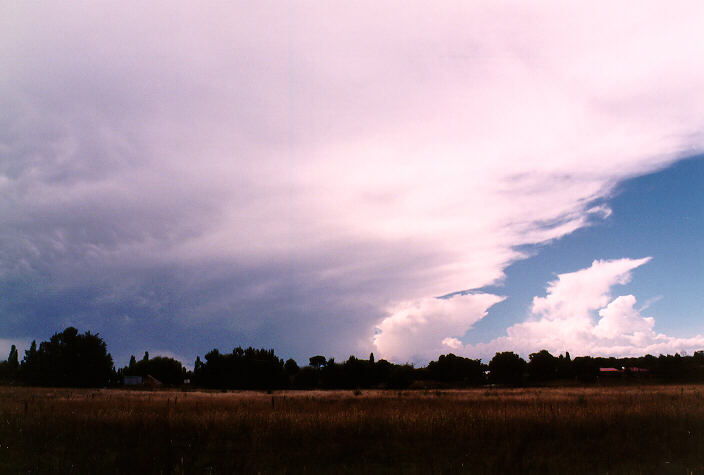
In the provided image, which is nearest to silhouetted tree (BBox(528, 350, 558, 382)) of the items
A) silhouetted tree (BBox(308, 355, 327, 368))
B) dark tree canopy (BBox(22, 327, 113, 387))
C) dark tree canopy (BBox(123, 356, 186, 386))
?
silhouetted tree (BBox(308, 355, 327, 368))

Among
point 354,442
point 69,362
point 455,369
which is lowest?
point 354,442

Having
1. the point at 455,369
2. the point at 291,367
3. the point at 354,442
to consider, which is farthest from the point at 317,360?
the point at 354,442

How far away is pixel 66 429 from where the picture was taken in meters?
14.8

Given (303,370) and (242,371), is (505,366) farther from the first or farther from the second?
(242,371)

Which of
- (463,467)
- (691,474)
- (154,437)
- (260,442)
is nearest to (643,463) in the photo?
(691,474)

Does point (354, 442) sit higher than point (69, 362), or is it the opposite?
point (69, 362)

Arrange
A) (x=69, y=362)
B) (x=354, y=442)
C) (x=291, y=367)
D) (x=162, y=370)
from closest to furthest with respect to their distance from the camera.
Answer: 1. (x=354, y=442)
2. (x=69, y=362)
3. (x=291, y=367)
4. (x=162, y=370)

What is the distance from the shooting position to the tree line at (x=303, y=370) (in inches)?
3457

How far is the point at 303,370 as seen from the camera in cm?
10181

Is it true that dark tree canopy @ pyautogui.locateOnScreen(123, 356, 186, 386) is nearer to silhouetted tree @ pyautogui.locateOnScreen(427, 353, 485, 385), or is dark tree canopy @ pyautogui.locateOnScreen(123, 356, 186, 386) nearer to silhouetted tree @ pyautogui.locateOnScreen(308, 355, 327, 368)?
silhouetted tree @ pyautogui.locateOnScreen(308, 355, 327, 368)

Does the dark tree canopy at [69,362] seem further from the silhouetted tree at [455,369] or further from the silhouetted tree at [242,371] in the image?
the silhouetted tree at [455,369]

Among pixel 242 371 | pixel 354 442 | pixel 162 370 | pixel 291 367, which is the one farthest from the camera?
pixel 162 370

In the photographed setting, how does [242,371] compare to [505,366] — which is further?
Answer: [505,366]

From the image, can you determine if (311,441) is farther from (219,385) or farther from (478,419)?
(219,385)
